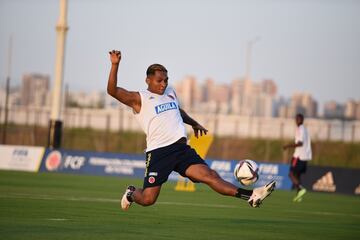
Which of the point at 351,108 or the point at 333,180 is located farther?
the point at 351,108

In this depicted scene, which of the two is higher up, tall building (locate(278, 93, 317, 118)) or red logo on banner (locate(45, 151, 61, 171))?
tall building (locate(278, 93, 317, 118))

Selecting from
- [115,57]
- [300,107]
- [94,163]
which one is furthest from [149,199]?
[300,107]

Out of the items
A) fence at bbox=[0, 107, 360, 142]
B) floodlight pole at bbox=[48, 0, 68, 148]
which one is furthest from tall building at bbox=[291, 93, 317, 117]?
floodlight pole at bbox=[48, 0, 68, 148]

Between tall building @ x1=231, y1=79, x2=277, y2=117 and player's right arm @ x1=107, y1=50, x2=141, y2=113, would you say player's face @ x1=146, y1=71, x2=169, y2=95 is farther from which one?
tall building @ x1=231, y1=79, x2=277, y2=117

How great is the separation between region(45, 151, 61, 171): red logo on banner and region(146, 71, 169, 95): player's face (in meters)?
25.1

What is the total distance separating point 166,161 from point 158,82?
4.01ft

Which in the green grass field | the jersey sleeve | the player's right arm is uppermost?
the player's right arm

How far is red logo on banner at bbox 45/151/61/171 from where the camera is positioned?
38.5 m

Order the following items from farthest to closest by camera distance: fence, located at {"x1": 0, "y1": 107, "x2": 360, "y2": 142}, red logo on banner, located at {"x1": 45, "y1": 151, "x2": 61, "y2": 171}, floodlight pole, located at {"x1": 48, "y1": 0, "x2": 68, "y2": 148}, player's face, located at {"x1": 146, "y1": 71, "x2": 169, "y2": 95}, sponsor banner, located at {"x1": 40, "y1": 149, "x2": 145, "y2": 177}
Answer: fence, located at {"x1": 0, "y1": 107, "x2": 360, "y2": 142}
floodlight pole, located at {"x1": 48, "y1": 0, "x2": 68, "y2": 148}
red logo on banner, located at {"x1": 45, "y1": 151, "x2": 61, "y2": 171}
sponsor banner, located at {"x1": 40, "y1": 149, "x2": 145, "y2": 177}
player's face, located at {"x1": 146, "y1": 71, "x2": 169, "y2": 95}

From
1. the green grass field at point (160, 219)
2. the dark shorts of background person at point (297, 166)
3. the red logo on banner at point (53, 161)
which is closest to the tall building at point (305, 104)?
the red logo on banner at point (53, 161)

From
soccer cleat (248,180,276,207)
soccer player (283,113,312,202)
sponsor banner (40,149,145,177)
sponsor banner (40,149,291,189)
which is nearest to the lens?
soccer cleat (248,180,276,207)

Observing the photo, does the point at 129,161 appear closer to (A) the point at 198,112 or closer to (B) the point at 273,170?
(B) the point at 273,170

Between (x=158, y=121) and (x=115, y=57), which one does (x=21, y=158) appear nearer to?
(x=158, y=121)

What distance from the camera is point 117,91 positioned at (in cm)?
1323
